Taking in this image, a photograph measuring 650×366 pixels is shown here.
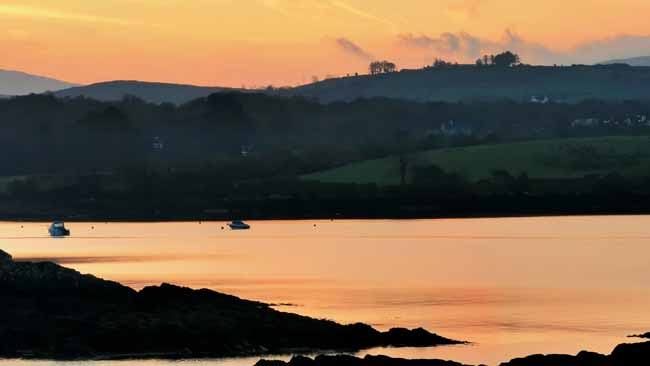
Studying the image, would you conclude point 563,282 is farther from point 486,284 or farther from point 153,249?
point 153,249

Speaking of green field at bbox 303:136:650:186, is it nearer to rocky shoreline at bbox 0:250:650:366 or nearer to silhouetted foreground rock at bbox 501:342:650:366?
rocky shoreline at bbox 0:250:650:366

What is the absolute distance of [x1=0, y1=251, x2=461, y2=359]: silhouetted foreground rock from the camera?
55625mm

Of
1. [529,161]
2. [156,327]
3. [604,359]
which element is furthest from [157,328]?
[529,161]

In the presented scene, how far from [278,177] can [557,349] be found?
451ft

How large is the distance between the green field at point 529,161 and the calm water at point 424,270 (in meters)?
5.25

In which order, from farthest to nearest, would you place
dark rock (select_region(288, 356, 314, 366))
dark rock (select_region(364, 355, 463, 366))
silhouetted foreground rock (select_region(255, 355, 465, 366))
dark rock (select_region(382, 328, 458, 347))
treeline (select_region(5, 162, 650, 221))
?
treeline (select_region(5, 162, 650, 221)) → dark rock (select_region(382, 328, 458, 347)) → dark rock (select_region(364, 355, 463, 366)) → silhouetted foreground rock (select_region(255, 355, 465, 366)) → dark rock (select_region(288, 356, 314, 366))

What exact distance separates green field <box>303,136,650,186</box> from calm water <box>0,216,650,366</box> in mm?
5249

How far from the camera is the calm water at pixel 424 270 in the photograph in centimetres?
6725

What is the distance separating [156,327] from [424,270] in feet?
162

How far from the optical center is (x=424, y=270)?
344 ft

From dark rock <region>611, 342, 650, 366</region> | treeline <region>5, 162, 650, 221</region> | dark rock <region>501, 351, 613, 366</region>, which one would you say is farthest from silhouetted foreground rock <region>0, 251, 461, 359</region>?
treeline <region>5, 162, 650, 221</region>

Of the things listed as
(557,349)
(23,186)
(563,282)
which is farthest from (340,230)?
(557,349)

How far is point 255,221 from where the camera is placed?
191750 millimetres

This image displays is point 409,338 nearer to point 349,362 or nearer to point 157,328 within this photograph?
point 157,328
